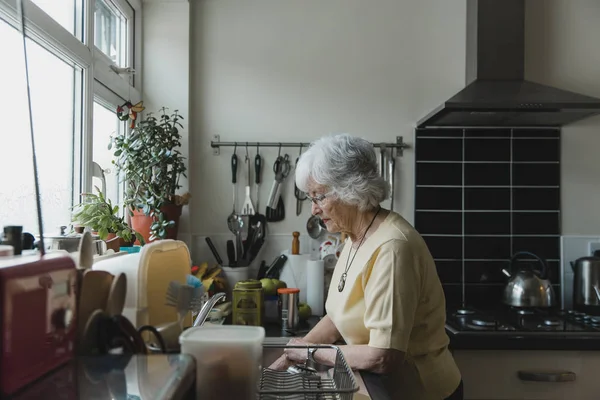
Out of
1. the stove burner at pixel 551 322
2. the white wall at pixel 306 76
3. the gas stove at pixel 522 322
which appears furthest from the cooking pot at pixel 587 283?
the white wall at pixel 306 76

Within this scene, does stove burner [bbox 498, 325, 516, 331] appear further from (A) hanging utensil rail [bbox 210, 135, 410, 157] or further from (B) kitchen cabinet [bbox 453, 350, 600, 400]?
(A) hanging utensil rail [bbox 210, 135, 410, 157]

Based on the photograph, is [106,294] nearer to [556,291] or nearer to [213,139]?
[213,139]

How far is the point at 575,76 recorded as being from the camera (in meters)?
2.63

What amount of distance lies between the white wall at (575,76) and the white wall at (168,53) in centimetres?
174

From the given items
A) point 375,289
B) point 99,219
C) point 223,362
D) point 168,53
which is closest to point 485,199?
point 375,289

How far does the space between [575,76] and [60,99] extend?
2.41m

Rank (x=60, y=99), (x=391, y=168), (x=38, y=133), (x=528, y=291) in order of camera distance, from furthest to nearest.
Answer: (x=391, y=168) → (x=528, y=291) → (x=60, y=99) → (x=38, y=133)

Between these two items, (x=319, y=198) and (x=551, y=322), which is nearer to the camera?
(x=319, y=198)

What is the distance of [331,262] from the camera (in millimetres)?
2527

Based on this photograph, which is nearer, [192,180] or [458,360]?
[458,360]

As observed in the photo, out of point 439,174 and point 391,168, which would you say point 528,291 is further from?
point 391,168

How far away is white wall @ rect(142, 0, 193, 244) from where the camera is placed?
2.56m

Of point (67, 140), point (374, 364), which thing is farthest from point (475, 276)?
point (67, 140)

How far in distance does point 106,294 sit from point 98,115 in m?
1.70
